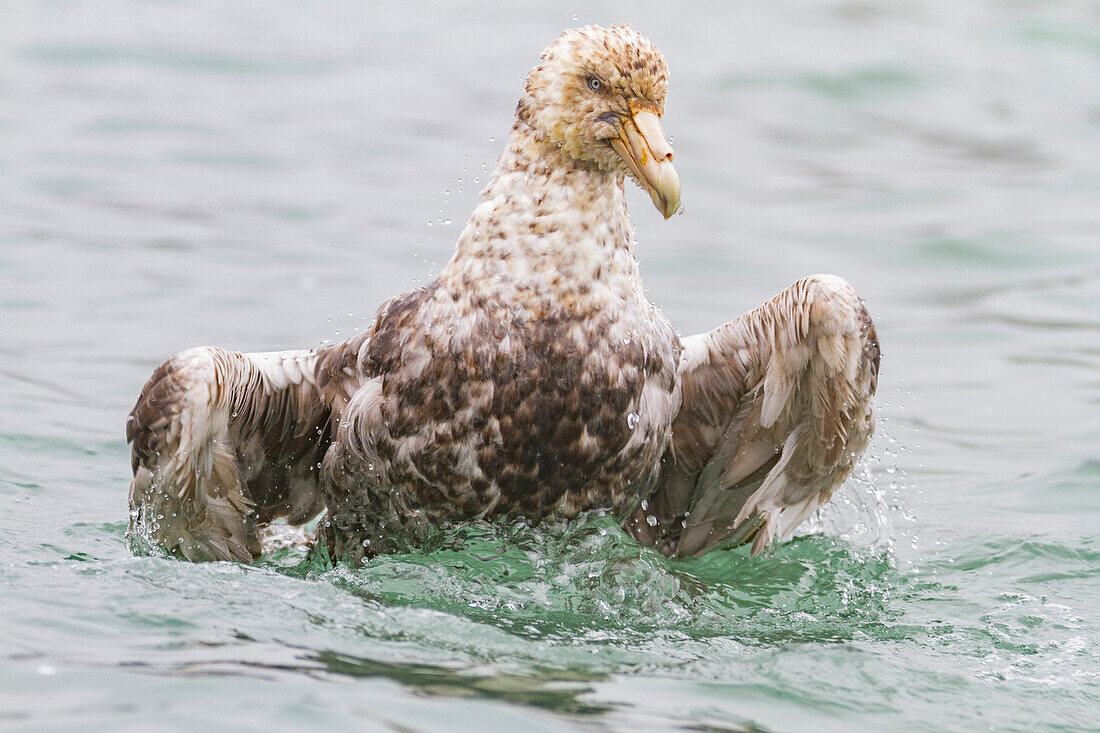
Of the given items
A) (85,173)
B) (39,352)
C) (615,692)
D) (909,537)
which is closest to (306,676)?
(615,692)

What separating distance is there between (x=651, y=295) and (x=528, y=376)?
4523mm

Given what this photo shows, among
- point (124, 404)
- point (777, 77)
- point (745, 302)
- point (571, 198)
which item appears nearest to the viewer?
point (571, 198)

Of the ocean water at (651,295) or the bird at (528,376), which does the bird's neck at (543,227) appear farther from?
the ocean water at (651,295)

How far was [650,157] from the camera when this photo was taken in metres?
4.55

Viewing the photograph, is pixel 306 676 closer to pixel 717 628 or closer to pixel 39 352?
pixel 717 628

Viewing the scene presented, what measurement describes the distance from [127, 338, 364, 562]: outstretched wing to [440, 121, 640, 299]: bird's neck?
0.57 meters

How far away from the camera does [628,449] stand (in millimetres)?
4852

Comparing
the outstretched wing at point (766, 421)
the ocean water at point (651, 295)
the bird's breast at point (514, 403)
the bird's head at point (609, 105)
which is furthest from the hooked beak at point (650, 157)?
the ocean water at point (651, 295)

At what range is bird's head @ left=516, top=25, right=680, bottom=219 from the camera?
456cm

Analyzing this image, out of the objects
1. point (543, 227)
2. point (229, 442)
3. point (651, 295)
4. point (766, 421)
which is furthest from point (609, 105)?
point (651, 295)

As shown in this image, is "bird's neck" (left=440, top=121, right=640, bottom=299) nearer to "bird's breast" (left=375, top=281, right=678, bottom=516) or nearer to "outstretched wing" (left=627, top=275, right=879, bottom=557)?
"bird's breast" (left=375, top=281, right=678, bottom=516)

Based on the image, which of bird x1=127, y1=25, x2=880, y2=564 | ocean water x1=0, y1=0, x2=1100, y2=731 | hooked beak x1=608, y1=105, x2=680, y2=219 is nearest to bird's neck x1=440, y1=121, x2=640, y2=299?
bird x1=127, y1=25, x2=880, y2=564

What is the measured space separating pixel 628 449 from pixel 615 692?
1023 millimetres

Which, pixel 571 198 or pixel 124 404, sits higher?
pixel 571 198
